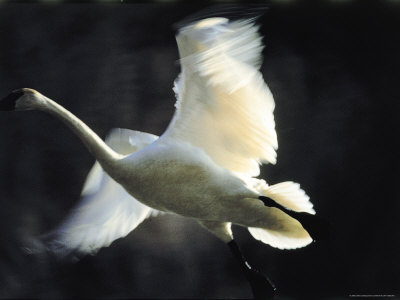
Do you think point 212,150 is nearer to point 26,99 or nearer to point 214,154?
point 214,154

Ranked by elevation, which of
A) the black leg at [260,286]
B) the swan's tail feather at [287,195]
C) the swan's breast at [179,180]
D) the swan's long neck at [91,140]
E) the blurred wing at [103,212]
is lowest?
the black leg at [260,286]

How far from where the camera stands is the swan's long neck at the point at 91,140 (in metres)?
2.59

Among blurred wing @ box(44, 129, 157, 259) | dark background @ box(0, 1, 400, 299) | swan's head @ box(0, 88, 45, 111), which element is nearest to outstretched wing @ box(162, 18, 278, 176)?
blurred wing @ box(44, 129, 157, 259)

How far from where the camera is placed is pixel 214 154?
279 cm

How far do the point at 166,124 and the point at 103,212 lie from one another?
108 centimetres

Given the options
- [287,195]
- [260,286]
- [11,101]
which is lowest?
[260,286]

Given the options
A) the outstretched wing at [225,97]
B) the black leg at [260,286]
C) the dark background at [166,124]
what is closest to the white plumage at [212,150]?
the outstretched wing at [225,97]

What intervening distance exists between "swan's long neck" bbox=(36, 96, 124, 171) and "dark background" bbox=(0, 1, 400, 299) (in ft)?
3.99

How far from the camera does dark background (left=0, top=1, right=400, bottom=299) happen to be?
3926 millimetres

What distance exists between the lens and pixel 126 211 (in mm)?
3061

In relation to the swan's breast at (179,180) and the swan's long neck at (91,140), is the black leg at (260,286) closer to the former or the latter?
the swan's breast at (179,180)

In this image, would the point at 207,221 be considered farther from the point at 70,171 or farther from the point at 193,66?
the point at 70,171

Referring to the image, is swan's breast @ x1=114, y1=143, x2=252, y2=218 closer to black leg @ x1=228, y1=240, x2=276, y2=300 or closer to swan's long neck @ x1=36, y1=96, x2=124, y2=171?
swan's long neck @ x1=36, y1=96, x2=124, y2=171

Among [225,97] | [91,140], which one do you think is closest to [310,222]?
[225,97]
